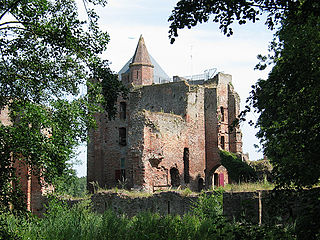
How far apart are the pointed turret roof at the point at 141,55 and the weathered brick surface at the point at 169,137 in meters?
6.14

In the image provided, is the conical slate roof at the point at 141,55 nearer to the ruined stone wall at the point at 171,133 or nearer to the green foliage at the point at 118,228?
the ruined stone wall at the point at 171,133

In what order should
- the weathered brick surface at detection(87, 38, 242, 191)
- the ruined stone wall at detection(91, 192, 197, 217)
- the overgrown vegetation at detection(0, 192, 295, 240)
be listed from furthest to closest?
the weathered brick surface at detection(87, 38, 242, 191) → the ruined stone wall at detection(91, 192, 197, 217) → the overgrown vegetation at detection(0, 192, 295, 240)

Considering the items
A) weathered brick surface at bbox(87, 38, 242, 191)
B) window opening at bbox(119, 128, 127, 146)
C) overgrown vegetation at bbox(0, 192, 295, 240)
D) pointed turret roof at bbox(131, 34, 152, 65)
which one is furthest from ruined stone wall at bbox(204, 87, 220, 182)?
overgrown vegetation at bbox(0, 192, 295, 240)

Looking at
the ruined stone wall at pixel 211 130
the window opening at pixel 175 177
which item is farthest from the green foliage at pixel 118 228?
the ruined stone wall at pixel 211 130

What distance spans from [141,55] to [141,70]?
5.80ft

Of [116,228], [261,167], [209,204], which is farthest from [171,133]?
[116,228]

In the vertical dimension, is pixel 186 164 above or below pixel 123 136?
below

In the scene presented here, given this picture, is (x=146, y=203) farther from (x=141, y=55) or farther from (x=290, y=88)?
(x=141, y=55)

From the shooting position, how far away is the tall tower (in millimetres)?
39219

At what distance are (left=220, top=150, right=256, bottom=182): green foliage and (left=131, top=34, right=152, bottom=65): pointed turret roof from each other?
12.5 metres

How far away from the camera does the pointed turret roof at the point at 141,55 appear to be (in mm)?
40062

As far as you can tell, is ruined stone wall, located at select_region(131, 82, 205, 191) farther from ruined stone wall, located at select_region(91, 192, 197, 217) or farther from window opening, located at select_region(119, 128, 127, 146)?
ruined stone wall, located at select_region(91, 192, 197, 217)

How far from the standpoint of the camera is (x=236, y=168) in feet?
98.6

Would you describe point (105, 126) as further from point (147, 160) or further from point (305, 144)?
point (305, 144)
